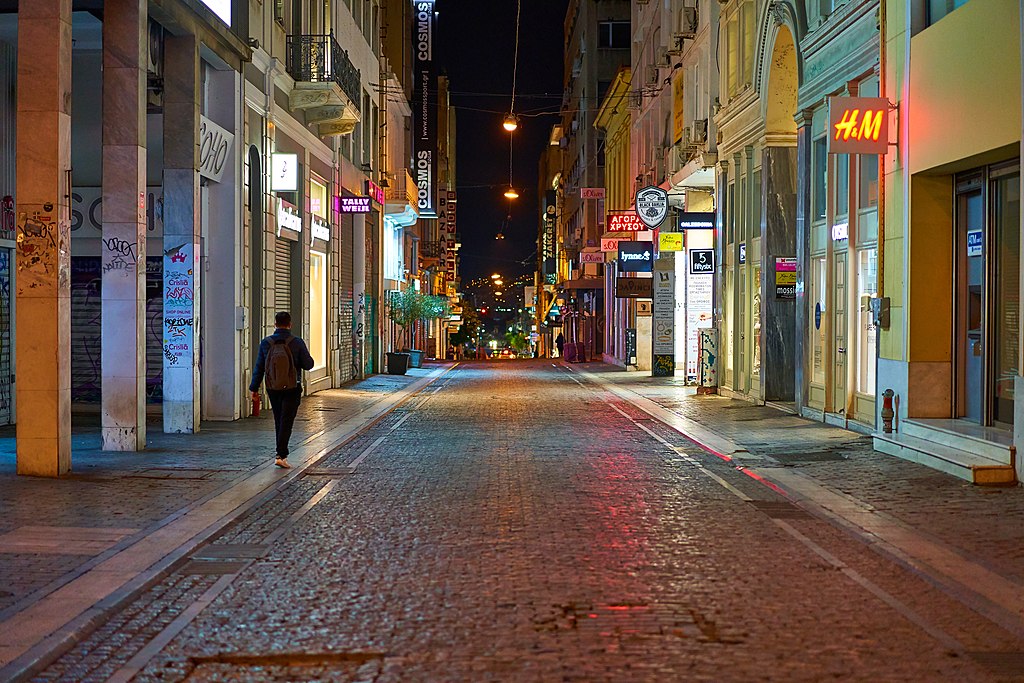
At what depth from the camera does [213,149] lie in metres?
19.2

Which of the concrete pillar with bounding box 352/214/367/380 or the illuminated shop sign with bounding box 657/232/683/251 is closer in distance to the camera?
the illuminated shop sign with bounding box 657/232/683/251

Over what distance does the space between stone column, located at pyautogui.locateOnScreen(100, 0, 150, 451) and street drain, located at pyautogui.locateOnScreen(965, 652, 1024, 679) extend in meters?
11.2

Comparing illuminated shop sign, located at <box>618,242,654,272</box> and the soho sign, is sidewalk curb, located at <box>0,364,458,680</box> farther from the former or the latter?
illuminated shop sign, located at <box>618,242,654,272</box>

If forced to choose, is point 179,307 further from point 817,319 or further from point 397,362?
point 397,362

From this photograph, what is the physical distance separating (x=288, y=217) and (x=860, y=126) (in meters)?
12.6

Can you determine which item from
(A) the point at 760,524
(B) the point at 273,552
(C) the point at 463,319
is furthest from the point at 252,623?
(C) the point at 463,319

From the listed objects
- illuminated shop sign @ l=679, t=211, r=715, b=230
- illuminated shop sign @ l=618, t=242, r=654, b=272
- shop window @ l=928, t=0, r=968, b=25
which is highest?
shop window @ l=928, t=0, r=968, b=25

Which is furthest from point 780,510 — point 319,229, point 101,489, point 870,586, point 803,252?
point 319,229

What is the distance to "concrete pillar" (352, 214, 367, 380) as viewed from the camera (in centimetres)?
3612

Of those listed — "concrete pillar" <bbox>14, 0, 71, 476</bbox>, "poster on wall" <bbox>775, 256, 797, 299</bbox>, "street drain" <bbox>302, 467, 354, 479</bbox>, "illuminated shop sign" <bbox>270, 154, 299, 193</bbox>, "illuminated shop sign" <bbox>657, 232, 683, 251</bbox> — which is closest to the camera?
"concrete pillar" <bbox>14, 0, 71, 476</bbox>

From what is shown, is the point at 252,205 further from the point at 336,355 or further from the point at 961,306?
the point at 961,306

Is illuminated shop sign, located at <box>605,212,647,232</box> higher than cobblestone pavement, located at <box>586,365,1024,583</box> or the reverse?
higher

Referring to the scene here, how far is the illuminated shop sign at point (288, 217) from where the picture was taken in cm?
2377

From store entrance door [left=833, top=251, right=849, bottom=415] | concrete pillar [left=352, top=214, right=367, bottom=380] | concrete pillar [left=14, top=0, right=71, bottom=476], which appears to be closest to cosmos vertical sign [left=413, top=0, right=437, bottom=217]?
concrete pillar [left=352, top=214, right=367, bottom=380]
